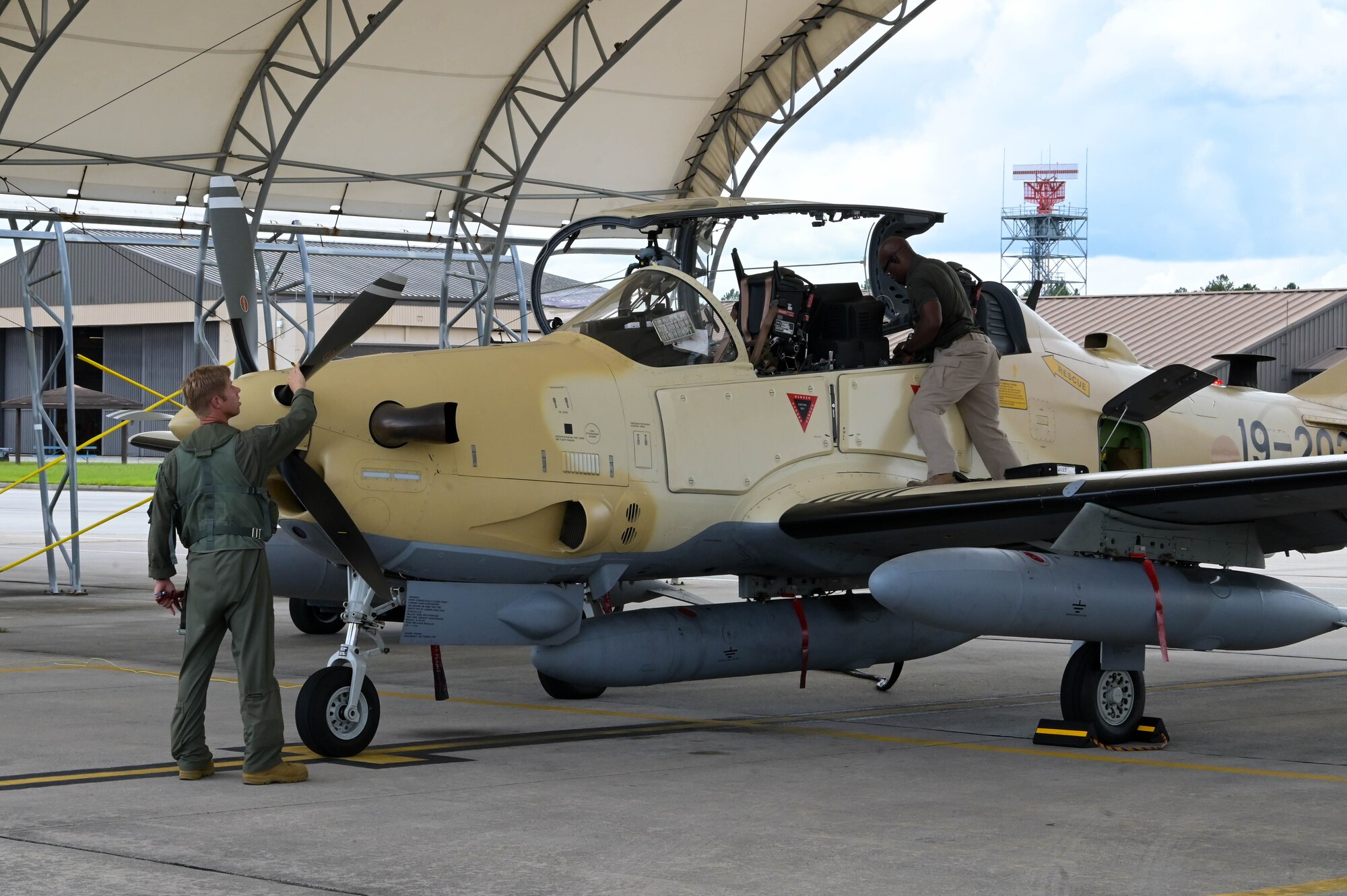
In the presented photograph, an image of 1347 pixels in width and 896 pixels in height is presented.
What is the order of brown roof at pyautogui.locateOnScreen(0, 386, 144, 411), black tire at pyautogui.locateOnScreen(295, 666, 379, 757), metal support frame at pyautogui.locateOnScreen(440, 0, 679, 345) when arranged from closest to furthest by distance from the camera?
black tire at pyautogui.locateOnScreen(295, 666, 379, 757) → metal support frame at pyautogui.locateOnScreen(440, 0, 679, 345) → brown roof at pyautogui.locateOnScreen(0, 386, 144, 411)

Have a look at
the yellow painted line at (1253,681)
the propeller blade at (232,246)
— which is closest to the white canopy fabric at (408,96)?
the propeller blade at (232,246)

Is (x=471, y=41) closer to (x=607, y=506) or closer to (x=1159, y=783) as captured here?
(x=607, y=506)

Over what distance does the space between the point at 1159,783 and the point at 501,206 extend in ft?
55.0

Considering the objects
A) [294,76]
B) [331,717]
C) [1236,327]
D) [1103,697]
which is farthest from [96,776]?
[1236,327]

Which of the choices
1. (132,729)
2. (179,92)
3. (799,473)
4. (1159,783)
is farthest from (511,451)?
(179,92)

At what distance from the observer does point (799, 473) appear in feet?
32.2

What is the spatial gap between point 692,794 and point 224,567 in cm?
258

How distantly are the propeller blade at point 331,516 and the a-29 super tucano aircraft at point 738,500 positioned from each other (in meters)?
0.01

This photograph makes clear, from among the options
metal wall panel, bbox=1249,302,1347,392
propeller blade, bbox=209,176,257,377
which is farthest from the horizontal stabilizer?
metal wall panel, bbox=1249,302,1347,392

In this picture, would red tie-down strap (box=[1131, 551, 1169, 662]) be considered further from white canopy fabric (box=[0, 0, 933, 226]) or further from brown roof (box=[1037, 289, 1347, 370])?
brown roof (box=[1037, 289, 1347, 370])

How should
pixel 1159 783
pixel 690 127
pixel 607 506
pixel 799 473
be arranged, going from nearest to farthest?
pixel 1159 783 → pixel 607 506 → pixel 799 473 → pixel 690 127

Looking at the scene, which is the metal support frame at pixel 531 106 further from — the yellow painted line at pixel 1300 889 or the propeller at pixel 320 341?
the yellow painted line at pixel 1300 889

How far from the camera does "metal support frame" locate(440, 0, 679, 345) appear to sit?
64.4ft

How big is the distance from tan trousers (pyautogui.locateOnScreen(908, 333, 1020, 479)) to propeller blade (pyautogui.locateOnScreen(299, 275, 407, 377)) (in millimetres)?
3854
